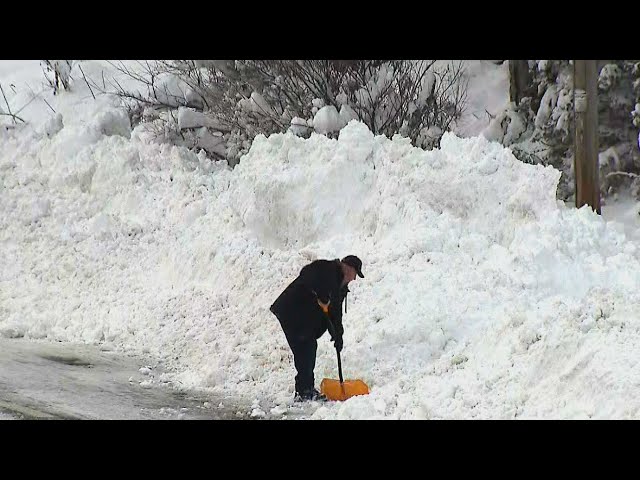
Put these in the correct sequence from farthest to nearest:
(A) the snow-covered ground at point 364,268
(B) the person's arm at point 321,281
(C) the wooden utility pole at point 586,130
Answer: (C) the wooden utility pole at point 586,130, (B) the person's arm at point 321,281, (A) the snow-covered ground at point 364,268

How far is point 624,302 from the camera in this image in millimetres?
7684

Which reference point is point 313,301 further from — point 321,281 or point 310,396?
point 310,396

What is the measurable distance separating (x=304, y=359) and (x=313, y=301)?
0.53 m

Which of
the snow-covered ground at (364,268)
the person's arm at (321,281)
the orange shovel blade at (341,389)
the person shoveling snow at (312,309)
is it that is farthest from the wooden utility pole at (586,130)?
the person's arm at (321,281)

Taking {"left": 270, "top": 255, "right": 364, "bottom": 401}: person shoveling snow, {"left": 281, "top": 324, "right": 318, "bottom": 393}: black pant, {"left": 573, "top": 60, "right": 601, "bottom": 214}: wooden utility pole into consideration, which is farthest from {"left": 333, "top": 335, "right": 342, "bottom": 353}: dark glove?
{"left": 573, "top": 60, "right": 601, "bottom": 214}: wooden utility pole

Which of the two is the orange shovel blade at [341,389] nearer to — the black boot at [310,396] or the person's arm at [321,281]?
the black boot at [310,396]

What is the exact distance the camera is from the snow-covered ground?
290 inches

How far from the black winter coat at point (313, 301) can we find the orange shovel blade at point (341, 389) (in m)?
0.42

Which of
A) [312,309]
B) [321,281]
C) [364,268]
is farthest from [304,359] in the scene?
[364,268]

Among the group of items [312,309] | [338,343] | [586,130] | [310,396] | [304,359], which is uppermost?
[586,130]

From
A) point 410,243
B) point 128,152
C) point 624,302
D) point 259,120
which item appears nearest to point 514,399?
point 624,302

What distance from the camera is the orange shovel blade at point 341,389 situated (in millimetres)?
8117

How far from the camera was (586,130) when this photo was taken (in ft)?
39.4

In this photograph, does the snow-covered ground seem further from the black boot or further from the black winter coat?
the black winter coat
